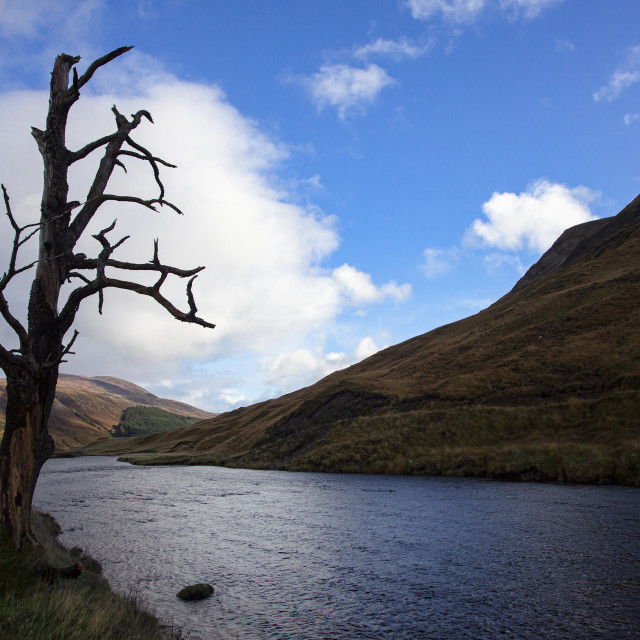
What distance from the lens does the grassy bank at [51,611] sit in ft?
23.0

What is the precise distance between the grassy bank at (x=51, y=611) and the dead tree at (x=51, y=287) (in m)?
0.59

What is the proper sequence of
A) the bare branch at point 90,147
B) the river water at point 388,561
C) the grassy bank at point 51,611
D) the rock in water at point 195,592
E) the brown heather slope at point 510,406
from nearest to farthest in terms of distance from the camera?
the grassy bank at point 51,611 < the bare branch at point 90,147 < the river water at point 388,561 < the rock in water at point 195,592 < the brown heather slope at point 510,406

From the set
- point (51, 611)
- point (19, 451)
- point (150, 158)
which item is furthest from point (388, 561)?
point (150, 158)

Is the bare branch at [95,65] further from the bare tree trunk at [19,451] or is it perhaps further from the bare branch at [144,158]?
the bare tree trunk at [19,451]

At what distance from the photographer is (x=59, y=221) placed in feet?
33.1

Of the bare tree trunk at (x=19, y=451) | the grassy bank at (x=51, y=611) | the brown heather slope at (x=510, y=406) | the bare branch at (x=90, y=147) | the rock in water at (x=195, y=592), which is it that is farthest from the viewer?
the brown heather slope at (x=510, y=406)

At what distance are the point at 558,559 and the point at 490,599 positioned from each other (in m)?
4.88

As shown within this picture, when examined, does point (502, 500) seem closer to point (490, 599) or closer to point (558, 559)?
point (558, 559)

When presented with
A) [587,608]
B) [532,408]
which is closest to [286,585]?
[587,608]

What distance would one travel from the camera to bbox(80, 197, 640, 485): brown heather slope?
137ft

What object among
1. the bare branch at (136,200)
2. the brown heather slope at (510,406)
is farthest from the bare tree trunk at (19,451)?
the brown heather slope at (510,406)

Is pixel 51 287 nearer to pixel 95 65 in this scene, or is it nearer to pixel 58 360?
pixel 58 360

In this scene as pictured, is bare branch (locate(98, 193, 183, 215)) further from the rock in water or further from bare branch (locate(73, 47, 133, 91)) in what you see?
the rock in water

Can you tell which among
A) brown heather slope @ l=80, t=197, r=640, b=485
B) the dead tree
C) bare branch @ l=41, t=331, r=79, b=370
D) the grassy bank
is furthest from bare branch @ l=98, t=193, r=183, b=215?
brown heather slope @ l=80, t=197, r=640, b=485
